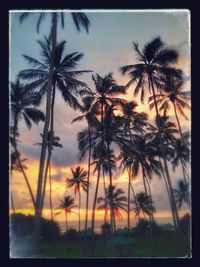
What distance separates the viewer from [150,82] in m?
16.8

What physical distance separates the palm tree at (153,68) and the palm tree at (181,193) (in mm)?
152

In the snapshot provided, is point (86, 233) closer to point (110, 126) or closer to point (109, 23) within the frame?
point (110, 126)

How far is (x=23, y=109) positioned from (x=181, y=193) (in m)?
4.86

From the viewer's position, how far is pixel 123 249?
14.5 metres

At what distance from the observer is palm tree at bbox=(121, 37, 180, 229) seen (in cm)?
Result: 1522

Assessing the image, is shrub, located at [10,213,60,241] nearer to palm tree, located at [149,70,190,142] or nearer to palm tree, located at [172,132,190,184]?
palm tree, located at [172,132,190,184]

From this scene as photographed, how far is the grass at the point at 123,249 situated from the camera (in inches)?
569

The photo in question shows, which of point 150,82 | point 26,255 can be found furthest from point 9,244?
point 150,82

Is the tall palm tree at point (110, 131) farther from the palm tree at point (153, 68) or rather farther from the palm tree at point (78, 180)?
the palm tree at point (153, 68)

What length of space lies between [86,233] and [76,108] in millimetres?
3507

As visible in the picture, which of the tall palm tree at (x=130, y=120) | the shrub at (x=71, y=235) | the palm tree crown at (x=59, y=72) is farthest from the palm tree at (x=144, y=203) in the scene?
the palm tree crown at (x=59, y=72)

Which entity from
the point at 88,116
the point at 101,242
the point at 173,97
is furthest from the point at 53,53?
the point at 101,242

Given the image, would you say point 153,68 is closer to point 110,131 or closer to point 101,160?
point 110,131

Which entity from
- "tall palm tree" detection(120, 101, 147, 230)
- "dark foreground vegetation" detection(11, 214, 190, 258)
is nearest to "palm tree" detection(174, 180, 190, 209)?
"dark foreground vegetation" detection(11, 214, 190, 258)
